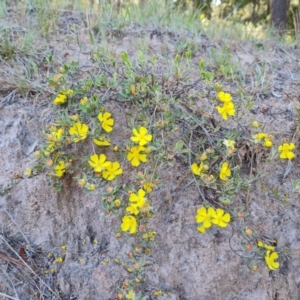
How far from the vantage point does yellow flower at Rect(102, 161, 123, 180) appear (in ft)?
5.69

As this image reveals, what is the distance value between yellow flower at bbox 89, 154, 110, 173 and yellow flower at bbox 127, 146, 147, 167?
112 millimetres

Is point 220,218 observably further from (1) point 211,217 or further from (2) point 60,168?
(2) point 60,168

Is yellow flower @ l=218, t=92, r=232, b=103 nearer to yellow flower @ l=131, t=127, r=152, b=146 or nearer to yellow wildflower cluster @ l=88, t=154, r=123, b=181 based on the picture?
yellow flower @ l=131, t=127, r=152, b=146

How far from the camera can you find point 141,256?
170 centimetres

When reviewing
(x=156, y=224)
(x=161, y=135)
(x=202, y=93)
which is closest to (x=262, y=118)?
(x=202, y=93)

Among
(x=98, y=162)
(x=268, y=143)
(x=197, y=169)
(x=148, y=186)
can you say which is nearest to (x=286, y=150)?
(x=268, y=143)

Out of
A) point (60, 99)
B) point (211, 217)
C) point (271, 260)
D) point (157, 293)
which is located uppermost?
point (60, 99)

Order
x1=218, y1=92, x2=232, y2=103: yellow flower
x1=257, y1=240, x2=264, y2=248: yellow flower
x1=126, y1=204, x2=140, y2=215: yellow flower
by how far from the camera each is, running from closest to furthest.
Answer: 1. x1=126, y1=204, x2=140, y2=215: yellow flower
2. x1=257, y1=240, x2=264, y2=248: yellow flower
3. x1=218, y1=92, x2=232, y2=103: yellow flower

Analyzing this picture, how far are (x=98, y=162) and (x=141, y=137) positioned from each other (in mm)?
226

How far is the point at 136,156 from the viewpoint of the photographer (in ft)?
5.82

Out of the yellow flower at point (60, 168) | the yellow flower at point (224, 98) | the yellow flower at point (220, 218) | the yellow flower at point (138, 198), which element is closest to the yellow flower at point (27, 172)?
the yellow flower at point (60, 168)

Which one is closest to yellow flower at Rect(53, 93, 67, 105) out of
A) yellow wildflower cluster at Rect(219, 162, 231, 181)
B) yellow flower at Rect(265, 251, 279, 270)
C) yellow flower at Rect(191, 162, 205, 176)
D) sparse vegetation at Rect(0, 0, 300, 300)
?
sparse vegetation at Rect(0, 0, 300, 300)

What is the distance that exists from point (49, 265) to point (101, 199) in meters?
0.40

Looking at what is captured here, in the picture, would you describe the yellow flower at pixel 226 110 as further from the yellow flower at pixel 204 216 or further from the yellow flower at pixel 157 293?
the yellow flower at pixel 157 293
